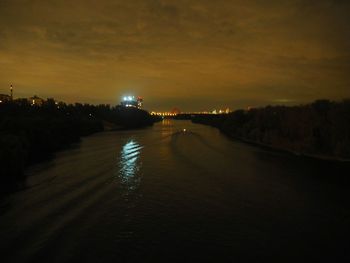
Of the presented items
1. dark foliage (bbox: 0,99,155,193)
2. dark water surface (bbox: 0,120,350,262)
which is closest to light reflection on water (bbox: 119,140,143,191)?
dark water surface (bbox: 0,120,350,262)

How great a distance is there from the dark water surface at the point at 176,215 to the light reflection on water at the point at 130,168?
0.15 meters

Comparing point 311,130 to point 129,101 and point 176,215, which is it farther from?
point 129,101

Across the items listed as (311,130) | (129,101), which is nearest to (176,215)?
(311,130)

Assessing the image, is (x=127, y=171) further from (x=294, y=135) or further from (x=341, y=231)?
(x=294, y=135)

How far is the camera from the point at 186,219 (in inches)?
617

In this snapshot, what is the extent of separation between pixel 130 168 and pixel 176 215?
41.8 feet

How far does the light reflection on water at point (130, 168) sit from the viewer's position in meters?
22.6

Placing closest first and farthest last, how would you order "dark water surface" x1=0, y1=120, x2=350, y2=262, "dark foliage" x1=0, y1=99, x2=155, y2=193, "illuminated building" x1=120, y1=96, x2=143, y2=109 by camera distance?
1. "dark water surface" x1=0, y1=120, x2=350, y2=262
2. "dark foliage" x1=0, y1=99, x2=155, y2=193
3. "illuminated building" x1=120, y1=96, x2=143, y2=109

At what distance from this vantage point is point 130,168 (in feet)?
93.1

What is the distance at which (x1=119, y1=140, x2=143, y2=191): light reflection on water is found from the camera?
2264cm

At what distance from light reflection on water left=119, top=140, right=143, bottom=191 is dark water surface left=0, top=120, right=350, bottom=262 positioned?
0.48 ft

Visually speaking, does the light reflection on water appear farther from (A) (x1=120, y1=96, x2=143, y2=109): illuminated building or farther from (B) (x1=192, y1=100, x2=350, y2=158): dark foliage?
(A) (x1=120, y1=96, x2=143, y2=109): illuminated building

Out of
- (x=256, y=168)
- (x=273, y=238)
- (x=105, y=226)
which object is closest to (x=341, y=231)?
(x=273, y=238)

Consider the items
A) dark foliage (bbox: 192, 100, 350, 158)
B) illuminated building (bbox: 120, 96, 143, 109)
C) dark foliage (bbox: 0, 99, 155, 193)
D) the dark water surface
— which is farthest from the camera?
illuminated building (bbox: 120, 96, 143, 109)
